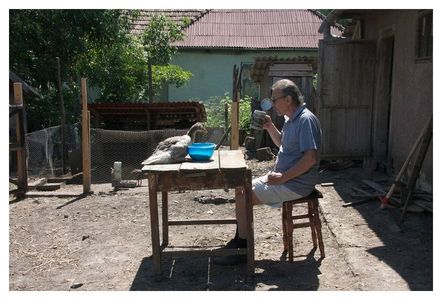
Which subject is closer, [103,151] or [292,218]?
[292,218]

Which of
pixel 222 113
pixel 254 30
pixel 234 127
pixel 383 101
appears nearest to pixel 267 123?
pixel 234 127

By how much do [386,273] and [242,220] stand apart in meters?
1.23

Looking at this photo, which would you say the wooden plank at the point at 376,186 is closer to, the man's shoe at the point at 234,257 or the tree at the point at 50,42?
the man's shoe at the point at 234,257

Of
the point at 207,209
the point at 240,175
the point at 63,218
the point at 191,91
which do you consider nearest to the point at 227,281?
the point at 240,175

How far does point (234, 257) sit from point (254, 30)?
1627 centimetres

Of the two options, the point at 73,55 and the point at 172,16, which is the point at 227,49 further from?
the point at 73,55

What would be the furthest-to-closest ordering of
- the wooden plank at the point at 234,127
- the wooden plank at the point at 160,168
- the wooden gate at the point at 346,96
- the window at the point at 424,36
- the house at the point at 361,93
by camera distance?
the wooden gate at the point at 346,96, the house at the point at 361,93, the wooden plank at the point at 234,127, the window at the point at 424,36, the wooden plank at the point at 160,168

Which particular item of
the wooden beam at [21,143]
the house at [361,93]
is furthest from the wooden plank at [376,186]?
the wooden beam at [21,143]

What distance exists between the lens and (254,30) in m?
19.3

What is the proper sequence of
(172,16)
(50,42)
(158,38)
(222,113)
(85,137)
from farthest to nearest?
(172,16) → (222,113) → (158,38) → (50,42) → (85,137)

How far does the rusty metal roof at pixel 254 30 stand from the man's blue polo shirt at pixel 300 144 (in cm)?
1415

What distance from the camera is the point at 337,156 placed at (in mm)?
8602

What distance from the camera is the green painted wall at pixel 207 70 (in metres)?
17.9

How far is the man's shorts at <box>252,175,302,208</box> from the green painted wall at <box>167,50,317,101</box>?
46.0ft
